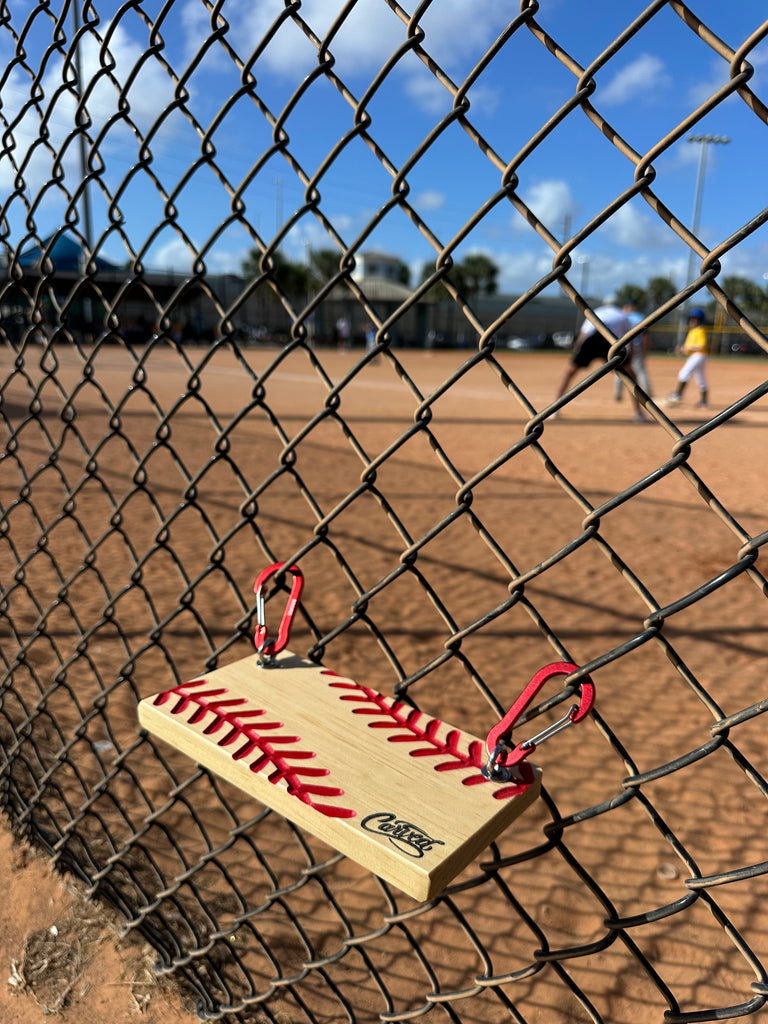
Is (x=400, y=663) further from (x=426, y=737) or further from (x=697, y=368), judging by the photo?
(x=697, y=368)

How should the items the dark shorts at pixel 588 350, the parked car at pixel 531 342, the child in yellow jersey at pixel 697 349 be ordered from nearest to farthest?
the dark shorts at pixel 588 350 < the child in yellow jersey at pixel 697 349 < the parked car at pixel 531 342

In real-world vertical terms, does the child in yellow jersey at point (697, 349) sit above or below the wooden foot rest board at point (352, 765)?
below

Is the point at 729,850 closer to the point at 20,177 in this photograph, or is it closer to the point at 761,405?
the point at 20,177

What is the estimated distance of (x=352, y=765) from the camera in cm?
110

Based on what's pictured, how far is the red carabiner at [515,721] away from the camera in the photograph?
943mm

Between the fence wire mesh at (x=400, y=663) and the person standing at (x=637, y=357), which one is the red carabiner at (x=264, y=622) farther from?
the person standing at (x=637, y=357)

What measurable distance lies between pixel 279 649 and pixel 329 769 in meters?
0.31

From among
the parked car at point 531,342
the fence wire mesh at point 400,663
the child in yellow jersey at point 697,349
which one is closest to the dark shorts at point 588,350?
the child in yellow jersey at point 697,349

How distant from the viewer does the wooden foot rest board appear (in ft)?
3.15

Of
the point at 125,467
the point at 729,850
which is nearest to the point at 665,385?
the point at 125,467

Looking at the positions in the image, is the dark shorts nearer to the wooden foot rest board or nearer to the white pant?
the white pant

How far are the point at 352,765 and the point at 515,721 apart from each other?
0.88 feet

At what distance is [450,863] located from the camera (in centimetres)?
92

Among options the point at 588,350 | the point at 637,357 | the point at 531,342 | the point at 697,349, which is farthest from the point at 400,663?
the point at 531,342
